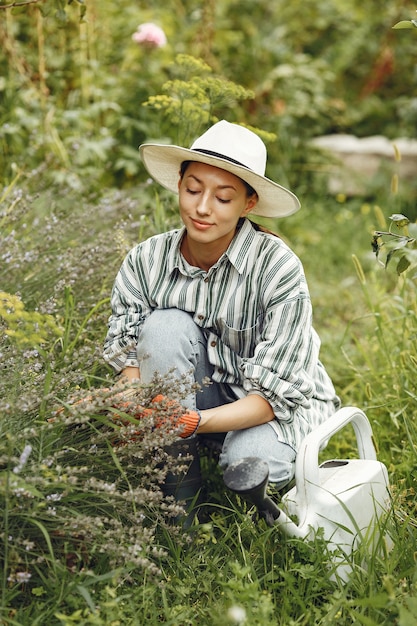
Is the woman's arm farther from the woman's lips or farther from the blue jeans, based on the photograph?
the woman's lips

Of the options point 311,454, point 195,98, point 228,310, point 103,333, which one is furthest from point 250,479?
point 195,98

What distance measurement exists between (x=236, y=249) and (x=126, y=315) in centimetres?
37

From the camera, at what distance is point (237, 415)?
2.02 metres

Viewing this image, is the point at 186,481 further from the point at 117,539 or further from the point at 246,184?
the point at 246,184

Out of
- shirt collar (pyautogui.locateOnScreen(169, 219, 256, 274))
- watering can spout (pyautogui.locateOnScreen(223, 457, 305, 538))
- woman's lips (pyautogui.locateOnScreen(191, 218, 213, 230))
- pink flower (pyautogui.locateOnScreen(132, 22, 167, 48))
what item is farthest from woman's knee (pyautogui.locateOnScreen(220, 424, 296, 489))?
pink flower (pyautogui.locateOnScreen(132, 22, 167, 48))

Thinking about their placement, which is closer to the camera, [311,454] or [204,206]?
[311,454]

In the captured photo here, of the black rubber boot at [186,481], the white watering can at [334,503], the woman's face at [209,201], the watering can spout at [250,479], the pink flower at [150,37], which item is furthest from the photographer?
the pink flower at [150,37]

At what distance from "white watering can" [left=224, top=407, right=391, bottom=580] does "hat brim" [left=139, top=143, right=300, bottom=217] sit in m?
0.61

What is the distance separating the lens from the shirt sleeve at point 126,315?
2.16 metres

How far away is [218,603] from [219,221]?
0.96 metres

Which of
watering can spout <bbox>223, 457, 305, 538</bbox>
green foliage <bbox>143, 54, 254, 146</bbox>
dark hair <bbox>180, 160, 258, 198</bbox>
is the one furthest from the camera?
green foliage <bbox>143, 54, 254, 146</bbox>

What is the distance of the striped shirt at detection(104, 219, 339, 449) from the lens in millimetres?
2062

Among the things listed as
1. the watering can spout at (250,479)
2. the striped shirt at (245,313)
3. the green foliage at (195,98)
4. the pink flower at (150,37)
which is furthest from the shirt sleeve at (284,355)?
the pink flower at (150,37)

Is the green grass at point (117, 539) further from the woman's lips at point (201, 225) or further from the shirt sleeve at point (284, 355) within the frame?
the woman's lips at point (201, 225)
